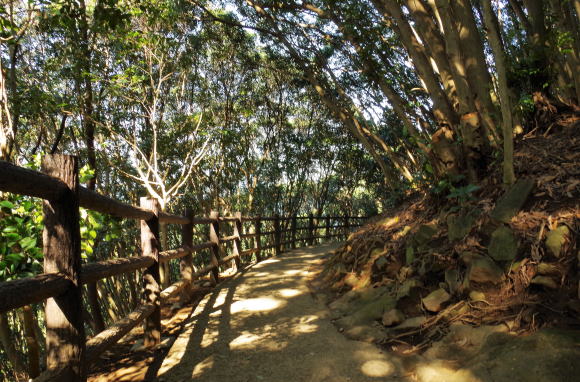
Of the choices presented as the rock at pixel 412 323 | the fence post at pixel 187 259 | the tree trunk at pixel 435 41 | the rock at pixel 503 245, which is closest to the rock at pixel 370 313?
the rock at pixel 412 323

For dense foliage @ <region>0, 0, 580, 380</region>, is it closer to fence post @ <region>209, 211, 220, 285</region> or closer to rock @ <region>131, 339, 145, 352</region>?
rock @ <region>131, 339, 145, 352</region>

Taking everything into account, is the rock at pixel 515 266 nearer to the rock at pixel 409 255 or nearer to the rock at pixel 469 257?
the rock at pixel 469 257

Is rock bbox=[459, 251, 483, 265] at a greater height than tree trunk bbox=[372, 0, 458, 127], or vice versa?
tree trunk bbox=[372, 0, 458, 127]

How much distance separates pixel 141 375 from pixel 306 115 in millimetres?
18218

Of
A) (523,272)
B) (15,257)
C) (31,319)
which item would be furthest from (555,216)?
(31,319)

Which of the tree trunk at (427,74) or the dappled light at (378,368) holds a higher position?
the tree trunk at (427,74)

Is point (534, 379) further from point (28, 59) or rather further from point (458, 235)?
point (28, 59)

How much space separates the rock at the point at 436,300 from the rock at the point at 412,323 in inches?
4.3

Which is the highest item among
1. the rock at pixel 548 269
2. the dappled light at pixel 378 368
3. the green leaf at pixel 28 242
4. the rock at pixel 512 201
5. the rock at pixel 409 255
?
the green leaf at pixel 28 242

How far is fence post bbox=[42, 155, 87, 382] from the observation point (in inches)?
77.6

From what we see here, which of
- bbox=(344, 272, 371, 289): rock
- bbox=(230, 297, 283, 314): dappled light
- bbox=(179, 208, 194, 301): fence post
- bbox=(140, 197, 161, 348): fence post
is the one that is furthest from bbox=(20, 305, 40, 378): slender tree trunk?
bbox=(344, 272, 371, 289): rock

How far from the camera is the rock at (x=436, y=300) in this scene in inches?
127

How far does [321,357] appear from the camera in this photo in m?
3.12

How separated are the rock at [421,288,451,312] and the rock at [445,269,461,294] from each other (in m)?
0.06
